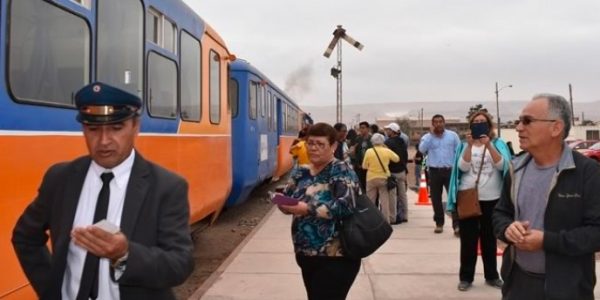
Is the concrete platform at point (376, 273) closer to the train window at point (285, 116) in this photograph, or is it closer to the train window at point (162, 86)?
the train window at point (162, 86)

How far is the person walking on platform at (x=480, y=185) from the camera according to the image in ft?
18.6

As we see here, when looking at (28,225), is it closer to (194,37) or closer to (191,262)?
(191,262)

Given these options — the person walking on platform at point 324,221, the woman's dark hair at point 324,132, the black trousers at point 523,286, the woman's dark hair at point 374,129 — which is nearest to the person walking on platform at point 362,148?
the woman's dark hair at point 374,129

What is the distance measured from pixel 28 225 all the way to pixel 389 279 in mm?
4939

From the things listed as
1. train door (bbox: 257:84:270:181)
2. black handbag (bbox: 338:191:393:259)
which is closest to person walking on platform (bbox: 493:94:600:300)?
black handbag (bbox: 338:191:393:259)

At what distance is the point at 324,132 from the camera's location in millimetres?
3848

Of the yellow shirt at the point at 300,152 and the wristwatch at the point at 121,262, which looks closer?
the wristwatch at the point at 121,262

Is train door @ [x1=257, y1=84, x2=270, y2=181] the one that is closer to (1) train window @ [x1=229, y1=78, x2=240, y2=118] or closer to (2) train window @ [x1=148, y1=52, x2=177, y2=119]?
(1) train window @ [x1=229, y1=78, x2=240, y2=118]

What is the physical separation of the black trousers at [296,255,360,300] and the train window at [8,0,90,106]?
1.81 metres

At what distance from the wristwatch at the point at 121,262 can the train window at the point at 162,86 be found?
3512 millimetres

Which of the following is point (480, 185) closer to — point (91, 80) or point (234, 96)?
point (91, 80)

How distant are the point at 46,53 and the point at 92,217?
1.89 m

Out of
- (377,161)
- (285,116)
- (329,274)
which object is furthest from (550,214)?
(285,116)

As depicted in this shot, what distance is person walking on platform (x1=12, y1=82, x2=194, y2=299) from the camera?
1947 millimetres
